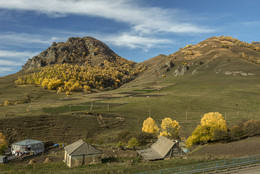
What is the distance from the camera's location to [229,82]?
16725cm

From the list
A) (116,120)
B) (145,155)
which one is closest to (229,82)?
(116,120)

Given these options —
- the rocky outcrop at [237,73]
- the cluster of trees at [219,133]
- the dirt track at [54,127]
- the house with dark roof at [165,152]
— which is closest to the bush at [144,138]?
the cluster of trees at [219,133]

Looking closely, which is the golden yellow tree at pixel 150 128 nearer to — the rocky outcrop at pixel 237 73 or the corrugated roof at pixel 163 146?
the corrugated roof at pixel 163 146

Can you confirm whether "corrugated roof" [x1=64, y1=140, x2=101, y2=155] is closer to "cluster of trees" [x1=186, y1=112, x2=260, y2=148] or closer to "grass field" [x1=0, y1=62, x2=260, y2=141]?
"cluster of trees" [x1=186, y1=112, x2=260, y2=148]

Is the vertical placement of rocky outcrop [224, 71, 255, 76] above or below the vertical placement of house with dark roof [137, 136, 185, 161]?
above

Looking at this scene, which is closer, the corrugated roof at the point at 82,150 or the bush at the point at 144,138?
the corrugated roof at the point at 82,150

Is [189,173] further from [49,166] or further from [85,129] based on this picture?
[85,129]

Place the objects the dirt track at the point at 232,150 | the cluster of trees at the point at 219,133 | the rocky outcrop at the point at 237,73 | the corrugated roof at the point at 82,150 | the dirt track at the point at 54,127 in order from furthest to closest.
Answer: the rocky outcrop at the point at 237,73 → the dirt track at the point at 54,127 → the cluster of trees at the point at 219,133 → the dirt track at the point at 232,150 → the corrugated roof at the point at 82,150

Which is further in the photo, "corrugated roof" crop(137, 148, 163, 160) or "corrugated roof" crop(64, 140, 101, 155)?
"corrugated roof" crop(137, 148, 163, 160)

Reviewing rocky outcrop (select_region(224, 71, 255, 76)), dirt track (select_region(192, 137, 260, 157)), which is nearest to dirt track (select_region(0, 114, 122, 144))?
dirt track (select_region(192, 137, 260, 157))

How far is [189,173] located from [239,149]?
21.4 m

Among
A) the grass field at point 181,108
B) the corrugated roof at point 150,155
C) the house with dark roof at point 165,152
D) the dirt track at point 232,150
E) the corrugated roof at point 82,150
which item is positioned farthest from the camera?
the grass field at point 181,108

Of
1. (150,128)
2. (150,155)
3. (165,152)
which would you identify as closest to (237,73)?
(150,128)

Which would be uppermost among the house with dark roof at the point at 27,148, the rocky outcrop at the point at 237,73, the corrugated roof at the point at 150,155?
the rocky outcrop at the point at 237,73
